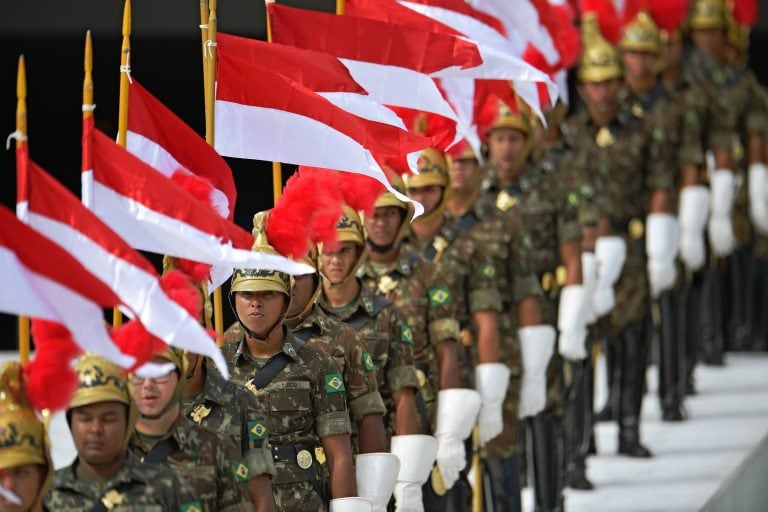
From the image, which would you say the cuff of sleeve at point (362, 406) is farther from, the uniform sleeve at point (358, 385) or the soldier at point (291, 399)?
the soldier at point (291, 399)

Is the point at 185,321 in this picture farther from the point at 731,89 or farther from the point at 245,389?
the point at 731,89

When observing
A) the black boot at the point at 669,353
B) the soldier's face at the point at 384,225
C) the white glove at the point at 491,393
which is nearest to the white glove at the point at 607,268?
the black boot at the point at 669,353

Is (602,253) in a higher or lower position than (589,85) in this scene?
lower

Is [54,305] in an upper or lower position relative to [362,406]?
upper

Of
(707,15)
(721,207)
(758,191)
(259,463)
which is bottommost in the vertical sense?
(259,463)

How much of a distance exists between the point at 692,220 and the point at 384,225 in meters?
4.82

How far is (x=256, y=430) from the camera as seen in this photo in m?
7.45

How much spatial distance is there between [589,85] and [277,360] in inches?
216

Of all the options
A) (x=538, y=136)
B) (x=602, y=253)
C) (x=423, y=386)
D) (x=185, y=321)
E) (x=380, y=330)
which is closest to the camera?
(x=185, y=321)

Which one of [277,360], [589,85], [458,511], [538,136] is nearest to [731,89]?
[589,85]

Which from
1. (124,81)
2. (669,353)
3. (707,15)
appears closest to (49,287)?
(124,81)

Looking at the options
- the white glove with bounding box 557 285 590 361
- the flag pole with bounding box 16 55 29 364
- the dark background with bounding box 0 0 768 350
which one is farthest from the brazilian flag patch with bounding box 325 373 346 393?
the dark background with bounding box 0 0 768 350

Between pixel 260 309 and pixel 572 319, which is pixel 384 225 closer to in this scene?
pixel 260 309

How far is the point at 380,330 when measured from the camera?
9016 millimetres
